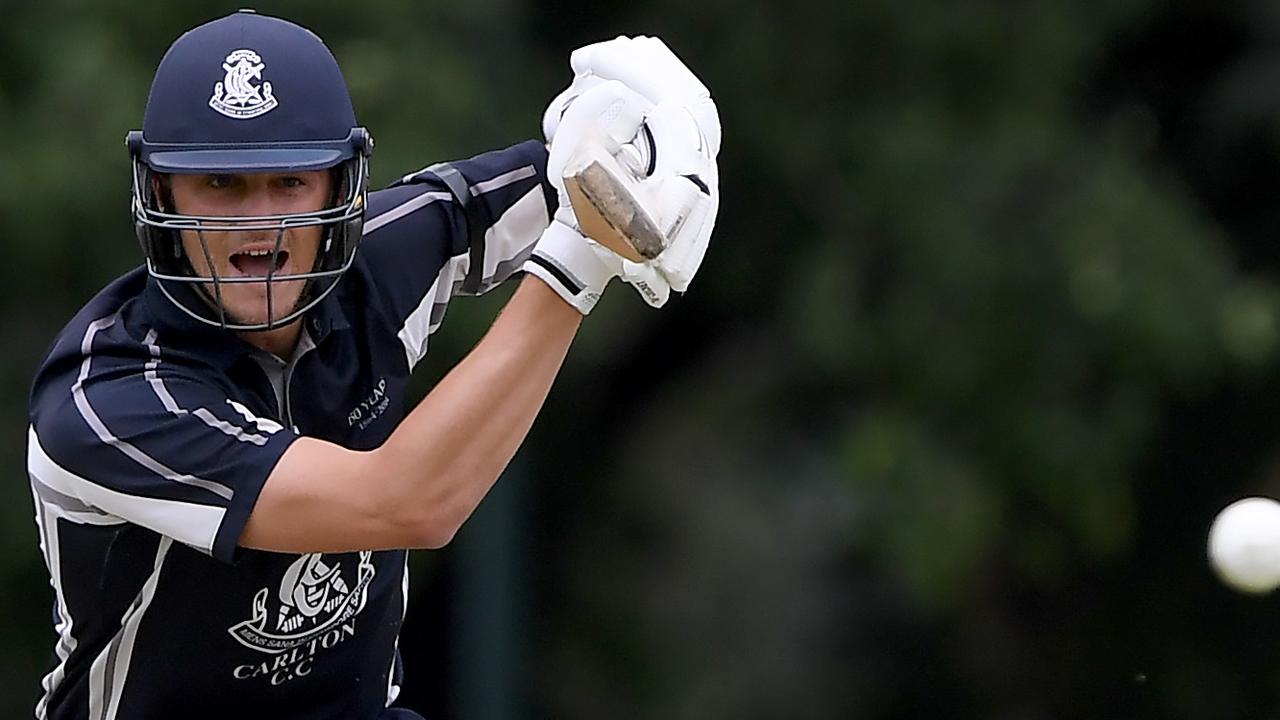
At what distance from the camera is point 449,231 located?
12.8 feet

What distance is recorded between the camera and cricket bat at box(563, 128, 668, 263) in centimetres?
313

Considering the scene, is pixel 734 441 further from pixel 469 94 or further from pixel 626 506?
pixel 469 94

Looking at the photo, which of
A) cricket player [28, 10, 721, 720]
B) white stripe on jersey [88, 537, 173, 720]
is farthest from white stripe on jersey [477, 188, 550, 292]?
white stripe on jersey [88, 537, 173, 720]

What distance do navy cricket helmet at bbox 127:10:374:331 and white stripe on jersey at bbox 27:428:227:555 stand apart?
0.29m

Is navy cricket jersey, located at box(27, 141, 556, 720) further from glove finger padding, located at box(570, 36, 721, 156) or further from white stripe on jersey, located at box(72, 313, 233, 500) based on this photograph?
glove finger padding, located at box(570, 36, 721, 156)

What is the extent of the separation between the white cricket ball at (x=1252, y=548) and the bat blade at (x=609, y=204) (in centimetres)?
172

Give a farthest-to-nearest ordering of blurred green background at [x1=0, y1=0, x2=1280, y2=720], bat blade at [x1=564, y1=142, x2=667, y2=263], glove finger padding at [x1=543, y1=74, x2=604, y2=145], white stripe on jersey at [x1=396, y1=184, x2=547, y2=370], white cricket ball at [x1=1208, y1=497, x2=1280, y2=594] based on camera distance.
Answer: blurred green background at [x1=0, y1=0, x2=1280, y2=720] < white cricket ball at [x1=1208, y1=497, x2=1280, y2=594] < white stripe on jersey at [x1=396, y1=184, x2=547, y2=370] < glove finger padding at [x1=543, y1=74, x2=604, y2=145] < bat blade at [x1=564, y1=142, x2=667, y2=263]

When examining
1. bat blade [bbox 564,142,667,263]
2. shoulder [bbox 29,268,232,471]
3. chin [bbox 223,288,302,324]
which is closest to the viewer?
bat blade [bbox 564,142,667,263]

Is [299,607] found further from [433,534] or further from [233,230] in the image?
[233,230]

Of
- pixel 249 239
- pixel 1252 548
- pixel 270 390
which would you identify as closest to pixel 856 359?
pixel 1252 548

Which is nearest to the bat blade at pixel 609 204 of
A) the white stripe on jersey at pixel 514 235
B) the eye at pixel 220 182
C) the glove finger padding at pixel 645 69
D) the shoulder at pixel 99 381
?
the glove finger padding at pixel 645 69

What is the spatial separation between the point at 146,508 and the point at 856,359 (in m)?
5.31

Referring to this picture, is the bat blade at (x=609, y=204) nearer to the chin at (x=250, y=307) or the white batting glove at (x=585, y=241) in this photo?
the white batting glove at (x=585, y=241)

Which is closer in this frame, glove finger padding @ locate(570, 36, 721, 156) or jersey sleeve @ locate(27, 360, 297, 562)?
jersey sleeve @ locate(27, 360, 297, 562)
